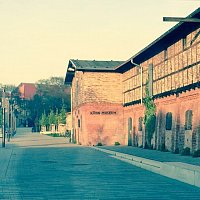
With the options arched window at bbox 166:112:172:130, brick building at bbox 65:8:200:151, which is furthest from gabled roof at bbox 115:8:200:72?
arched window at bbox 166:112:172:130

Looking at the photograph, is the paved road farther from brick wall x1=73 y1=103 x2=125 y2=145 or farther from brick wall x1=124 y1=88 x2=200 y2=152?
brick wall x1=73 y1=103 x2=125 y2=145

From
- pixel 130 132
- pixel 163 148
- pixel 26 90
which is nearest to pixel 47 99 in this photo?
pixel 26 90

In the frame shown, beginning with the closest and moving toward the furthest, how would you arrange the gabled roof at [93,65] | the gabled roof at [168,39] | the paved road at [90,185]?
the paved road at [90,185] → the gabled roof at [168,39] → the gabled roof at [93,65]

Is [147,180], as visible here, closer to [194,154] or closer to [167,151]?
[194,154]

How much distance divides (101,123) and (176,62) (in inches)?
572

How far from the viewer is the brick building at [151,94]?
73.3 feet

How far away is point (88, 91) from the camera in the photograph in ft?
123

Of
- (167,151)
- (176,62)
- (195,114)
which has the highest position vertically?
(176,62)

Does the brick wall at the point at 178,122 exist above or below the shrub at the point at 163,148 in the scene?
above

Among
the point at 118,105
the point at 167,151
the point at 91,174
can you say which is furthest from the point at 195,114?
the point at 118,105

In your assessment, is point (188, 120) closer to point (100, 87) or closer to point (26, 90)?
point (100, 87)

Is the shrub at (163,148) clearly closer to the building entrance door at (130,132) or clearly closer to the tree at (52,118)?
the building entrance door at (130,132)

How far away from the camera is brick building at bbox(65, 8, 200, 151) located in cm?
2233

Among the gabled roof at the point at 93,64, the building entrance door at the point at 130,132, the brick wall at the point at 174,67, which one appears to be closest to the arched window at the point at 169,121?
the brick wall at the point at 174,67
